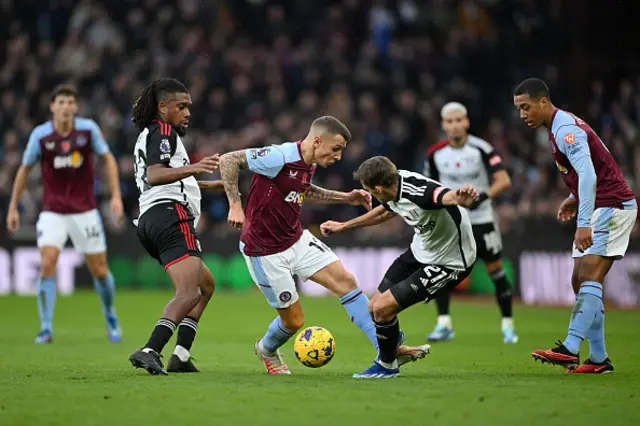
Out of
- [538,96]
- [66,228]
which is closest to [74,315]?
[66,228]

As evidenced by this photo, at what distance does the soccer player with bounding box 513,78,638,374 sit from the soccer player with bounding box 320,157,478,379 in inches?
34.8

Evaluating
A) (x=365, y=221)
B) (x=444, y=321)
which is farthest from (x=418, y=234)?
(x=444, y=321)

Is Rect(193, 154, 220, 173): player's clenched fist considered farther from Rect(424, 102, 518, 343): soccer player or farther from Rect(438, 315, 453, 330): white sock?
Rect(438, 315, 453, 330): white sock

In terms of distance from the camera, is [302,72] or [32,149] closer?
[32,149]

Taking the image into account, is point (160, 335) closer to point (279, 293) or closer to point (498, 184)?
point (279, 293)

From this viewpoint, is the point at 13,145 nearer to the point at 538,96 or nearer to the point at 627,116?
the point at 627,116

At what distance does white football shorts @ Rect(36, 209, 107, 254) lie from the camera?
11492mm

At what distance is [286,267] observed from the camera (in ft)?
26.3

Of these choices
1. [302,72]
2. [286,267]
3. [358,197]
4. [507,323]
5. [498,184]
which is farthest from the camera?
[302,72]

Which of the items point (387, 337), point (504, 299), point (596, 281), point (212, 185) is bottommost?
point (387, 337)

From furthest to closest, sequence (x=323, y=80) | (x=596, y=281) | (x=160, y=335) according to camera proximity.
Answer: (x=323, y=80) → (x=596, y=281) → (x=160, y=335)

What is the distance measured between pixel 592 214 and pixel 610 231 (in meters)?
0.32

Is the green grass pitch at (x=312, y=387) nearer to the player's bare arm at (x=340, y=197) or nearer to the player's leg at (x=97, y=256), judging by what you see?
the player's leg at (x=97, y=256)

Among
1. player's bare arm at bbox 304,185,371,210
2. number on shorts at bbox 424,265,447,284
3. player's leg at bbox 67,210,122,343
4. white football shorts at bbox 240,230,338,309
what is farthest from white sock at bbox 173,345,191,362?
player's leg at bbox 67,210,122,343
